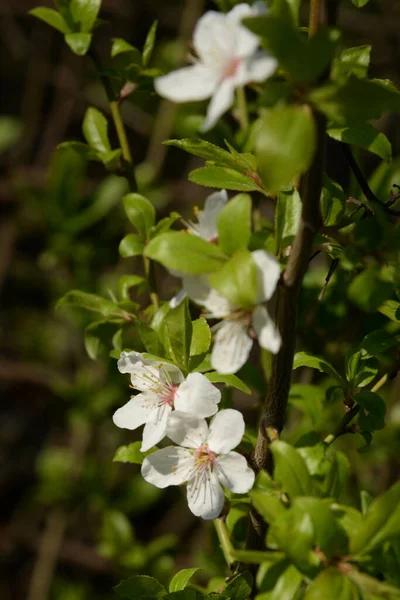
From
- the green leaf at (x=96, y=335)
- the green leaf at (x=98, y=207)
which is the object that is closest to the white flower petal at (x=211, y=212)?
the green leaf at (x=96, y=335)

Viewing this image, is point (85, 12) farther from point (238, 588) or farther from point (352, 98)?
point (238, 588)

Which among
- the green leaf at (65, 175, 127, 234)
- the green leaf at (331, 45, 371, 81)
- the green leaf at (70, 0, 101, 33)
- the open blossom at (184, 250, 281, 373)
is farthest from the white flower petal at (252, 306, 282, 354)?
the green leaf at (65, 175, 127, 234)


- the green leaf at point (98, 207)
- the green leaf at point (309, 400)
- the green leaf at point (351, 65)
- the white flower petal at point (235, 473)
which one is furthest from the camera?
the green leaf at point (98, 207)

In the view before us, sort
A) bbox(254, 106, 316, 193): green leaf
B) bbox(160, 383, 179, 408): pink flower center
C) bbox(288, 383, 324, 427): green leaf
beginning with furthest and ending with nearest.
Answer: bbox(288, 383, 324, 427): green leaf < bbox(160, 383, 179, 408): pink flower center < bbox(254, 106, 316, 193): green leaf

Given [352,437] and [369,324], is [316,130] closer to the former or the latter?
[369,324]

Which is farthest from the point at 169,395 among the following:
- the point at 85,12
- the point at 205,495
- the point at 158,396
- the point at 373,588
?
the point at 85,12

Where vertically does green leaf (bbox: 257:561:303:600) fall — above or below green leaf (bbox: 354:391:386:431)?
above

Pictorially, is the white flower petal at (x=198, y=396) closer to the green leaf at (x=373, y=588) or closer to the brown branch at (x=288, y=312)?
the brown branch at (x=288, y=312)

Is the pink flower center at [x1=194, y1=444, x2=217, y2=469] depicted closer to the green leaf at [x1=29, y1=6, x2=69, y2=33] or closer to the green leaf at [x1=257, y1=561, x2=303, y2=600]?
the green leaf at [x1=257, y1=561, x2=303, y2=600]
